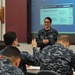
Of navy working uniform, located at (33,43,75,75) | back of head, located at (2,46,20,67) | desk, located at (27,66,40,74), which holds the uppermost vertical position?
back of head, located at (2,46,20,67)

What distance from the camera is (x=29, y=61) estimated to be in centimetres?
355

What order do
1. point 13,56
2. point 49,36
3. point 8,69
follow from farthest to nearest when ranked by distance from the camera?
point 49,36, point 13,56, point 8,69

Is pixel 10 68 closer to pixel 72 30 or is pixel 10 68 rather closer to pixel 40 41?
pixel 40 41

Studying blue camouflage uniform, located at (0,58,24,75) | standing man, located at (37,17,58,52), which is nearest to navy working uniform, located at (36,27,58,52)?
standing man, located at (37,17,58,52)

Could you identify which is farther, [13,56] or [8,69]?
[13,56]

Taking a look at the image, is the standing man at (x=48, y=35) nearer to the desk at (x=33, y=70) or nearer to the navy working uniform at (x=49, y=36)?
the navy working uniform at (x=49, y=36)

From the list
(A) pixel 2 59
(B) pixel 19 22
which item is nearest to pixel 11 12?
(B) pixel 19 22

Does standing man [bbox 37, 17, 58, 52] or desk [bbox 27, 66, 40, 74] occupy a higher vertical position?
standing man [bbox 37, 17, 58, 52]

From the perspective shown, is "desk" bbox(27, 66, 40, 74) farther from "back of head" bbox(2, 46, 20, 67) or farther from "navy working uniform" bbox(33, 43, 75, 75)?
"back of head" bbox(2, 46, 20, 67)

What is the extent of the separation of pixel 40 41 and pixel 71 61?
74.1 inches

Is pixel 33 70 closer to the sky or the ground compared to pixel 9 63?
closer to the ground

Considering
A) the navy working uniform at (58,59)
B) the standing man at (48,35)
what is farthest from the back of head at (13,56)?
the standing man at (48,35)

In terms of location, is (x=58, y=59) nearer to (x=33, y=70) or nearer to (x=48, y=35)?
(x=33, y=70)

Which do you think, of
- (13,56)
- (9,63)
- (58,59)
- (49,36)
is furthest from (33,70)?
(9,63)
